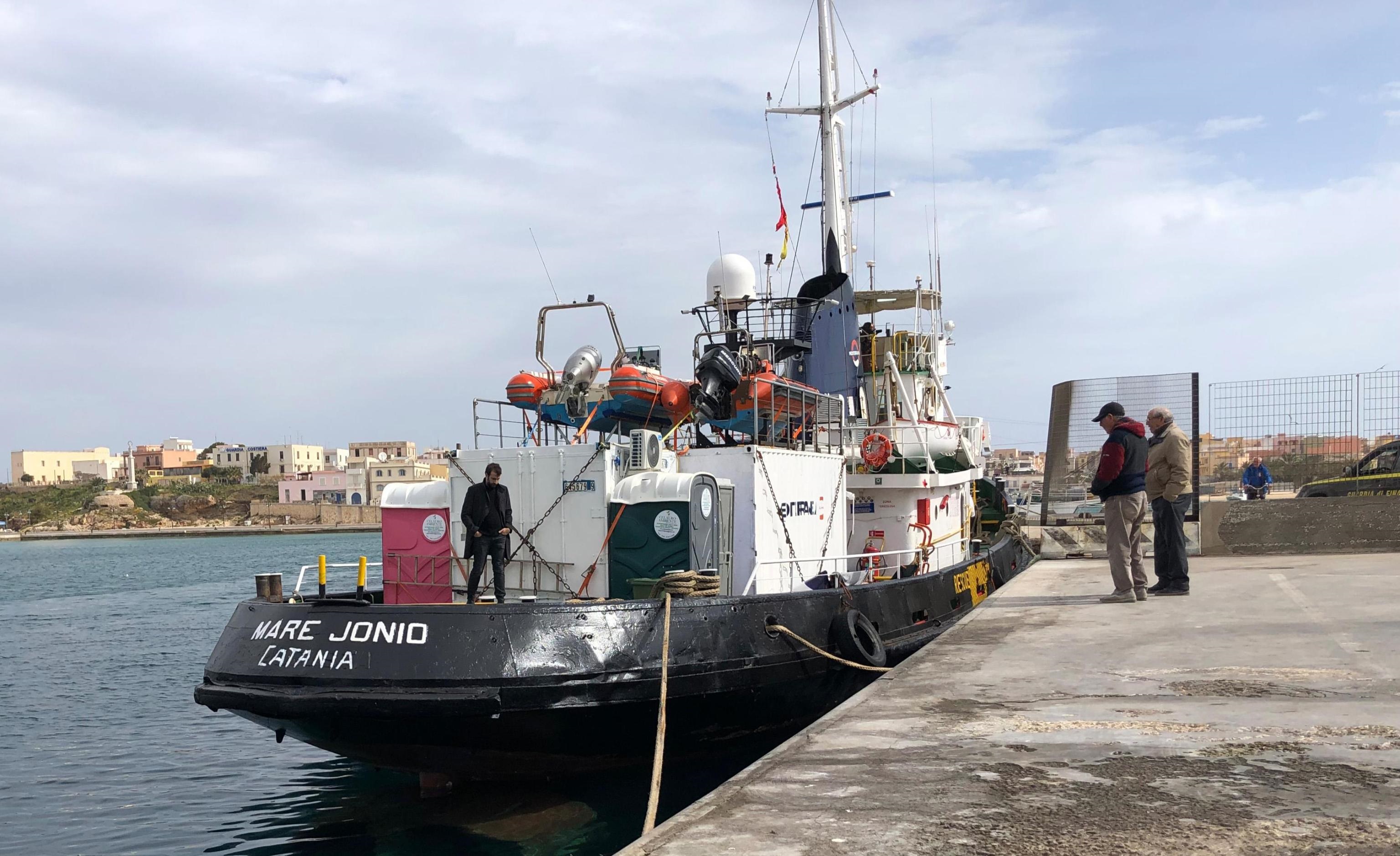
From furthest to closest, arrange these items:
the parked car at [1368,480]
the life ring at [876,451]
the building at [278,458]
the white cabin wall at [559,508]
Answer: the building at [278,458] → the parked car at [1368,480] → the life ring at [876,451] → the white cabin wall at [559,508]

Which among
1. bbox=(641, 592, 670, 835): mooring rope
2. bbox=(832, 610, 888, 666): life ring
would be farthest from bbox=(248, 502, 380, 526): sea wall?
bbox=(641, 592, 670, 835): mooring rope

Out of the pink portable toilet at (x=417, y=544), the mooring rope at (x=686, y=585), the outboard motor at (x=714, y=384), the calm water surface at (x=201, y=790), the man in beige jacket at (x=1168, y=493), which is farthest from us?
the outboard motor at (x=714, y=384)

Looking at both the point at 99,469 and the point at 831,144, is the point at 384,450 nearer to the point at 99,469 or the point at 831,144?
the point at 99,469

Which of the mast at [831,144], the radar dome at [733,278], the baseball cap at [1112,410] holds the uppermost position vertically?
the mast at [831,144]

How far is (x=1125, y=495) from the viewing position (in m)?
9.54

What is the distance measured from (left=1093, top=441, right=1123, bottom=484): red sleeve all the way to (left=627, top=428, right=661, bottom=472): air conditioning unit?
4105 millimetres

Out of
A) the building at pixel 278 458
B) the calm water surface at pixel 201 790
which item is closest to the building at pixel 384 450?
the building at pixel 278 458

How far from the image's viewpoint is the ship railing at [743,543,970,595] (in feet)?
34.3

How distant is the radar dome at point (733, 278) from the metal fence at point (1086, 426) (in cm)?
477

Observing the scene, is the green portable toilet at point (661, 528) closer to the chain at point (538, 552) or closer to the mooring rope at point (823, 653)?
the chain at point (538, 552)

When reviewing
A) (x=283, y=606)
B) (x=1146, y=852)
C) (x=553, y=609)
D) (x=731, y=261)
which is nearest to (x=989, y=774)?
(x=1146, y=852)

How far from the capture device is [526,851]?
8195mm

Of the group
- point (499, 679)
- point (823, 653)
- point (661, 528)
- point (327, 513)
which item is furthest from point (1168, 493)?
point (327, 513)

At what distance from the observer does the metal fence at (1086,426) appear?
13734 mm
